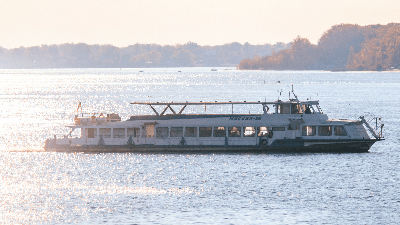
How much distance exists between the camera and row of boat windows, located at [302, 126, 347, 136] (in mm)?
Result: 60562

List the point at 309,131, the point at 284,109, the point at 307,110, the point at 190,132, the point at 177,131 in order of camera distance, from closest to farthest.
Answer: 1. the point at 309,131
2. the point at 190,132
3. the point at 177,131
4. the point at 307,110
5. the point at 284,109

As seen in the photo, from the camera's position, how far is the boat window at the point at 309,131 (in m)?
60.8

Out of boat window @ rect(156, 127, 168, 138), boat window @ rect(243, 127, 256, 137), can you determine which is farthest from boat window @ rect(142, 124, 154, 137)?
boat window @ rect(243, 127, 256, 137)

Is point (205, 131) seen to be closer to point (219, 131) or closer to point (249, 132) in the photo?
point (219, 131)

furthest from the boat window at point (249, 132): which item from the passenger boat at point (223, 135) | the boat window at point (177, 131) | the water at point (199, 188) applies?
the boat window at point (177, 131)

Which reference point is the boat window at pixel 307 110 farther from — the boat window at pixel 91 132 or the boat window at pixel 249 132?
the boat window at pixel 91 132

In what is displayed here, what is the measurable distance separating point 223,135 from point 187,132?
345 cm

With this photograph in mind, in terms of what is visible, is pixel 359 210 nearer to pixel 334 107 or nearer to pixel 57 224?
pixel 57 224

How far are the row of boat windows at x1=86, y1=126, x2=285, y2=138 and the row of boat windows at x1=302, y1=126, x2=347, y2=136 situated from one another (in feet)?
7.27

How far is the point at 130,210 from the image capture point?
4125 cm

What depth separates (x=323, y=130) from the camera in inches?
2392

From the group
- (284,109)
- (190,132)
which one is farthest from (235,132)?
(284,109)

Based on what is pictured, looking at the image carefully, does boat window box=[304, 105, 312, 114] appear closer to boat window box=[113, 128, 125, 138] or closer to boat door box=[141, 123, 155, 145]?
boat door box=[141, 123, 155, 145]

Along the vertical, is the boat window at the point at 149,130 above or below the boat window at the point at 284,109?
below
